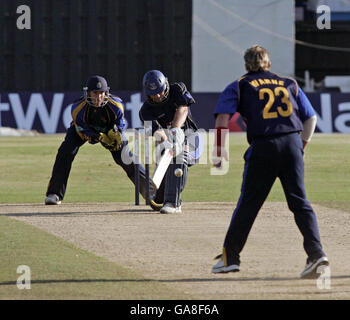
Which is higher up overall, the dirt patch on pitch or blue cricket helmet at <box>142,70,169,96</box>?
blue cricket helmet at <box>142,70,169,96</box>

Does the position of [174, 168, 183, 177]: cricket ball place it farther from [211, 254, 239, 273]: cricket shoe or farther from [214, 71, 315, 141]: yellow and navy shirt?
[214, 71, 315, 141]: yellow and navy shirt

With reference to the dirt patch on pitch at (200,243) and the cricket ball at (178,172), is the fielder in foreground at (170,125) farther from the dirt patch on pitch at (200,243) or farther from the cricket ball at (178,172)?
the dirt patch on pitch at (200,243)

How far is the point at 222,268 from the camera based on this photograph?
28.0 feet

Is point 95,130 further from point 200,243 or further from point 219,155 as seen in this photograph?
point 219,155

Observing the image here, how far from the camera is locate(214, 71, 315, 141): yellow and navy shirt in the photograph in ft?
27.1

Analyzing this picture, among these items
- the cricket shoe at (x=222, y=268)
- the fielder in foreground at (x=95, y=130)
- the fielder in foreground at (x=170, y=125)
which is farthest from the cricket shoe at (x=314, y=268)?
the fielder in foreground at (x=95, y=130)

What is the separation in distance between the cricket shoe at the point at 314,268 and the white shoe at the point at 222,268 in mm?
611

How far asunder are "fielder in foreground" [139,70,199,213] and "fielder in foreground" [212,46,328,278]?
430cm

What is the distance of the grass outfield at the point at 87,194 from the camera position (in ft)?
26.2

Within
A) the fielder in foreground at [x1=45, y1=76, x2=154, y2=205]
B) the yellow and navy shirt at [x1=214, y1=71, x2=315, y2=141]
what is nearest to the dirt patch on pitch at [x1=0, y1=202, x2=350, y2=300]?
the fielder in foreground at [x1=45, y1=76, x2=154, y2=205]

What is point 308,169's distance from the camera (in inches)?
848

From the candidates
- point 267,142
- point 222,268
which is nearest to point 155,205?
point 222,268

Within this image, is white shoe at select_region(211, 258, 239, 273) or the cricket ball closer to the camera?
white shoe at select_region(211, 258, 239, 273)
